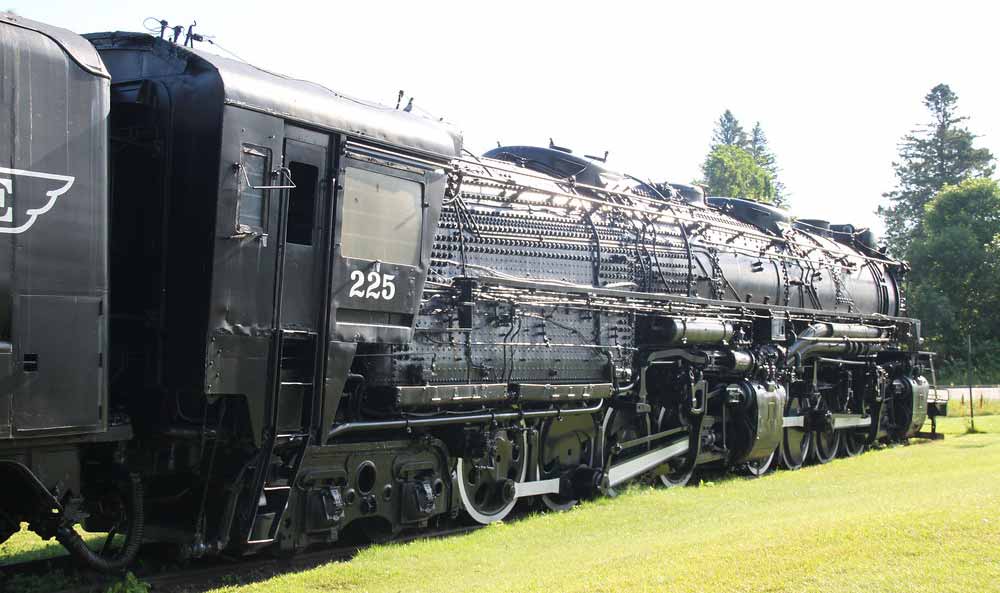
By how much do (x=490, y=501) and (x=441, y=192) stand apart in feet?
11.8

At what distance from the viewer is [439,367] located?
900 cm

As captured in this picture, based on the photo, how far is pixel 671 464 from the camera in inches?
533

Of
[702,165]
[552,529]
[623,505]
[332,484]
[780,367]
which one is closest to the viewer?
[332,484]

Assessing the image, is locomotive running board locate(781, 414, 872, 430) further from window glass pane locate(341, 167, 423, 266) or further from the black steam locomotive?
window glass pane locate(341, 167, 423, 266)

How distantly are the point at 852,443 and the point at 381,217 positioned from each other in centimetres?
1368

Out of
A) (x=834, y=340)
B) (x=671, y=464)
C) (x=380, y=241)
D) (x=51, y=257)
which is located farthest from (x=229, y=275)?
(x=834, y=340)

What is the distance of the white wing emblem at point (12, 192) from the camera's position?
5.71 meters

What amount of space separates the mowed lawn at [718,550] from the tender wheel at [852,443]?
627 centimetres

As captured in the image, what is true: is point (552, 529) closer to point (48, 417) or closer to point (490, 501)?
point (490, 501)

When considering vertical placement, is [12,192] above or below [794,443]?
above

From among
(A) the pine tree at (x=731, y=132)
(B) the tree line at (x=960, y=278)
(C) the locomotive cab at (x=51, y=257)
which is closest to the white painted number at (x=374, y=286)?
(C) the locomotive cab at (x=51, y=257)

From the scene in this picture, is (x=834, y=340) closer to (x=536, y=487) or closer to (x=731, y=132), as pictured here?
(x=536, y=487)

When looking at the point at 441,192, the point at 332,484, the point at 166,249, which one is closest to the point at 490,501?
the point at 332,484

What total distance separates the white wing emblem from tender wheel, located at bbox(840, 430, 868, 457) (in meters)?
15.6
